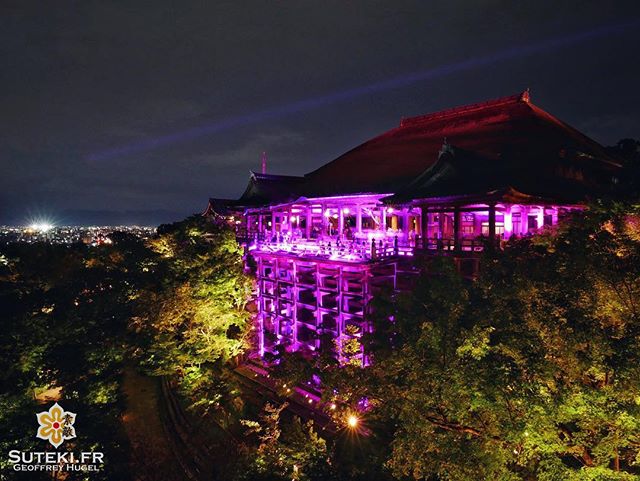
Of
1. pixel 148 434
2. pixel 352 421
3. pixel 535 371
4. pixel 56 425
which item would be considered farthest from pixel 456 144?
pixel 56 425

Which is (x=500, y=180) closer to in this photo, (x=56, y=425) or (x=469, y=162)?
(x=469, y=162)

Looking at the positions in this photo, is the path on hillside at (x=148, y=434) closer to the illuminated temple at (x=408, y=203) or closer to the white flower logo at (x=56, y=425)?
the white flower logo at (x=56, y=425)

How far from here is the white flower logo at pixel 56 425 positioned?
14609 millimetres

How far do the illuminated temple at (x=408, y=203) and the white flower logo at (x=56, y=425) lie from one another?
1087cm

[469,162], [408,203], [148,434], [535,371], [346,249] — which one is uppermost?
[469,162]

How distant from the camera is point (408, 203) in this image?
1931 centimetres

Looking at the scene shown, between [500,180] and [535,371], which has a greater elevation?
[500,180]

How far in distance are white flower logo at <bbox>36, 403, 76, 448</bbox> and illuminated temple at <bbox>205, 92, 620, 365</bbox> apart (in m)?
10.9

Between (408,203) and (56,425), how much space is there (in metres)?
18.4

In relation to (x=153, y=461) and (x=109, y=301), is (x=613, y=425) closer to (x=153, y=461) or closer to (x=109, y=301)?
(x=153, y=461)

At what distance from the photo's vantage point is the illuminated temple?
18.4m

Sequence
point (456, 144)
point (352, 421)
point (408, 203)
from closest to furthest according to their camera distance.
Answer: point (352, 421), point (408, 203), point (456, 144)

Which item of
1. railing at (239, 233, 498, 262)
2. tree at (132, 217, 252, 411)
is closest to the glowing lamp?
railing at (239, 233, 498, 262)

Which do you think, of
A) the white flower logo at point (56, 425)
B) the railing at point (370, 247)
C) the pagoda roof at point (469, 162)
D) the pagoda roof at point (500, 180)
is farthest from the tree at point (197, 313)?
the pagoda roof at point (500, 180)
